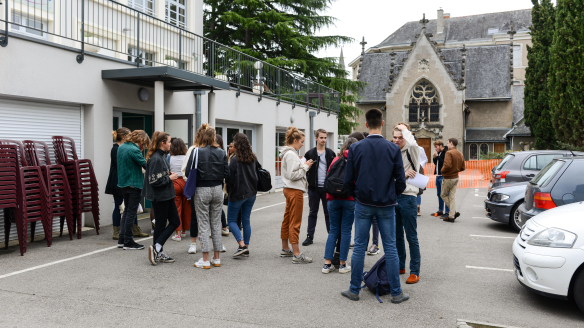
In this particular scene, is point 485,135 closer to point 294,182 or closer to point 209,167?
point 294,182

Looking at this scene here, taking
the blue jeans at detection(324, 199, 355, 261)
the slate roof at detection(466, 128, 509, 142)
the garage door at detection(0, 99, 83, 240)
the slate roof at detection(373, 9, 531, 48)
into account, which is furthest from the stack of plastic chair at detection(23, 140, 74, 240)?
the slate roof at detection(373, 9, 531, 48)

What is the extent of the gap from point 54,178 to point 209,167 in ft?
10.8

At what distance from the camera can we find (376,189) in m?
4.88

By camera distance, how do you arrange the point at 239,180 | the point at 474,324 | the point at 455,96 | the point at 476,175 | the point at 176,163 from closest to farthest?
the point at 474,324 → the point at 239,180 → the point at 176,163 → the point at 476,175 → the point at 455,96

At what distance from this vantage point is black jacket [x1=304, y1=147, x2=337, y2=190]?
6844mm

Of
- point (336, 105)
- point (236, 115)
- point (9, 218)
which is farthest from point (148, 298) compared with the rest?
point (336, 105)

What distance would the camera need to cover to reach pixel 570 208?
5254 millimetres

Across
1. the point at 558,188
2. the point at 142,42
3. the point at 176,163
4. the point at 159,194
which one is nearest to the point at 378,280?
the point at 159,194

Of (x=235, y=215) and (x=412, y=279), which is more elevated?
(x=235, y=215)

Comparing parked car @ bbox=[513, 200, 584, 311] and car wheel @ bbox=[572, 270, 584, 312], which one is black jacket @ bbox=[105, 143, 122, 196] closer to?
parked car @ bbox=[513, 200, 584, 311]

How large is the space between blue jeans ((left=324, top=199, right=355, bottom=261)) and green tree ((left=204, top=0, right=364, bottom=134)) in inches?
889

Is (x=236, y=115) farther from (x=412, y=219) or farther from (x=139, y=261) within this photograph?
(x=412, y=219)

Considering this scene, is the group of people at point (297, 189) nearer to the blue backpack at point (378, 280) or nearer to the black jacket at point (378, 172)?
the black jacket at point (378, 172)

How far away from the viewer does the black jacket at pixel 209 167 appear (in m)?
6.23
